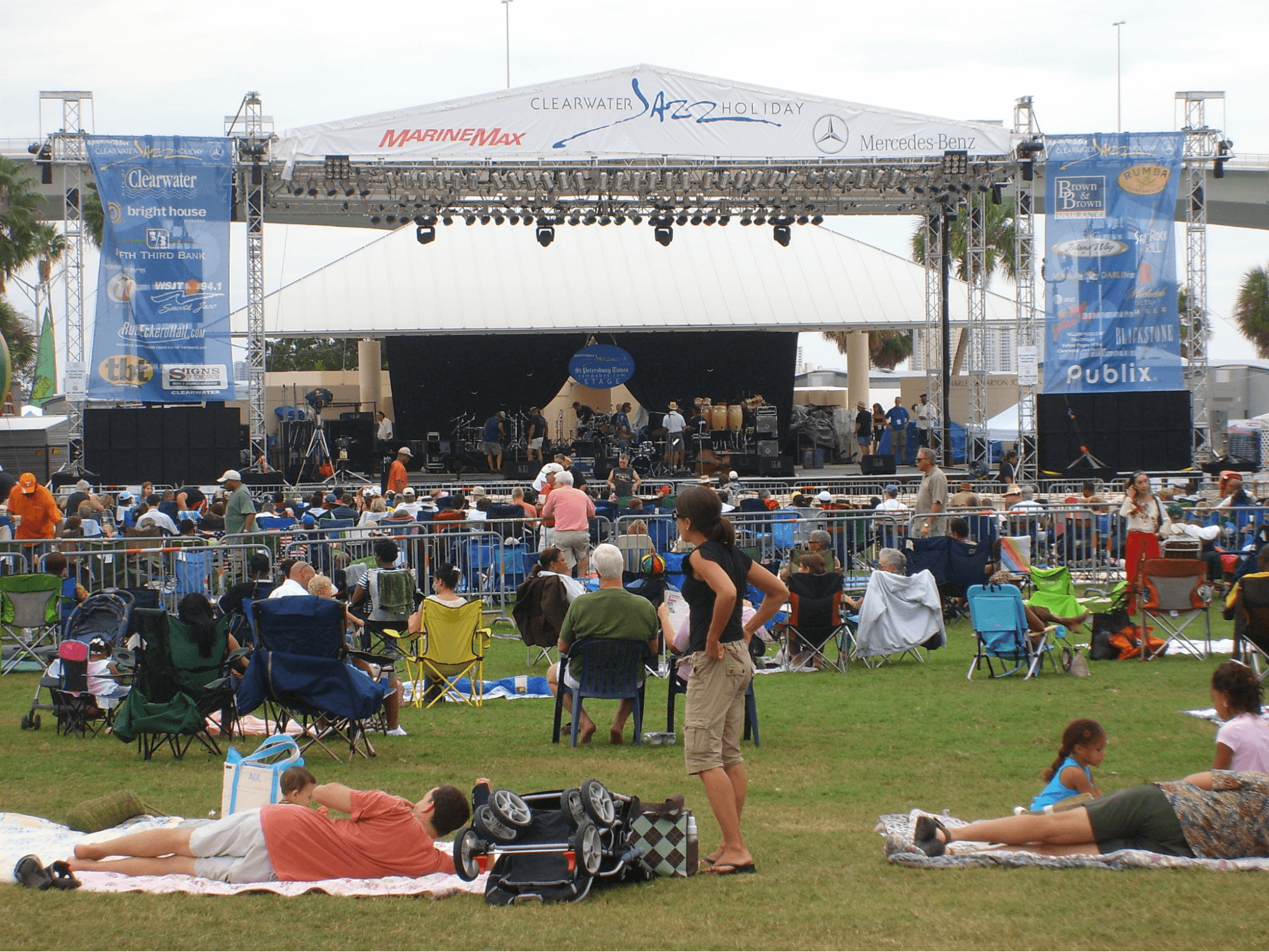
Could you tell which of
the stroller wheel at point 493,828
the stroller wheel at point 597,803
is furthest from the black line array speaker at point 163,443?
the stroller wheel at point 597,803

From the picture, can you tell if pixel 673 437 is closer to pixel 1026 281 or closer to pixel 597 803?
pixel 1026 281

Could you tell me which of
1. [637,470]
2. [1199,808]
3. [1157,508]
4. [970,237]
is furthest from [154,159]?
[1199,808]

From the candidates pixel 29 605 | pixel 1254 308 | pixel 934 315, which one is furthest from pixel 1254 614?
pixel 1254 308

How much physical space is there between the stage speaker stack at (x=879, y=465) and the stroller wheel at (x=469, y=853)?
19.0m

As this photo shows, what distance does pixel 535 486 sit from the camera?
605 inches

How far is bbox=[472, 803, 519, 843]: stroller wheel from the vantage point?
4477 millimetres

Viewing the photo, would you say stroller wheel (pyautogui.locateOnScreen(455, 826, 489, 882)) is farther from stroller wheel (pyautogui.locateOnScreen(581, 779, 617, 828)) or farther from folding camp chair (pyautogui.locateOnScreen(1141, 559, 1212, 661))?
folding camp chair (pyautogui.locateOnScreen(1141, 559, 1212, 661))

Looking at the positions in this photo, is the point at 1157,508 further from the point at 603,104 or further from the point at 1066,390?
the point at 603,104

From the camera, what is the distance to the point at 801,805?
573 centimetres

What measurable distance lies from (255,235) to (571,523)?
1012 cm

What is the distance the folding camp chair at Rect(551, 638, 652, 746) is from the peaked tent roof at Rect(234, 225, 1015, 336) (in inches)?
756

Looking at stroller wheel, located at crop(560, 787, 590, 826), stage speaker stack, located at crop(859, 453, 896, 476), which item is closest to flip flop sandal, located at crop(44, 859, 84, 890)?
stroller wheel, located at crop(560, 787, 590, 826)

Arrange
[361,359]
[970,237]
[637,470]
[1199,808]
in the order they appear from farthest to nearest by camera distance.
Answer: [361,359], [637,470], [970,237], [1199,808]

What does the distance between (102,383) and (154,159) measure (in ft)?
11.2
